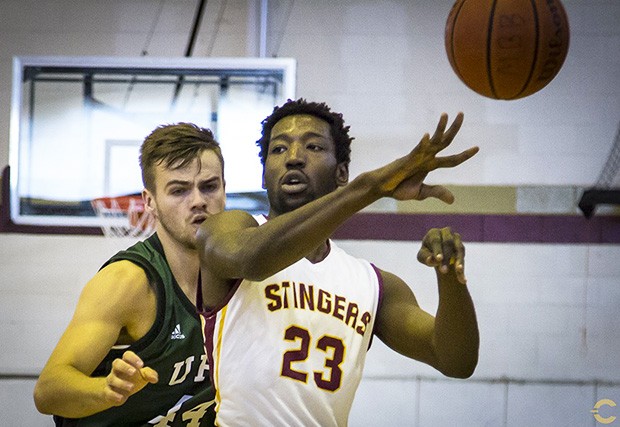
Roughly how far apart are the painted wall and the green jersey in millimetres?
3470

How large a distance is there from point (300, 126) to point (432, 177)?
4.16 metres

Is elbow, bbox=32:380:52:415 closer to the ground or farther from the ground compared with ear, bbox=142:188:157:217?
closer to the ground

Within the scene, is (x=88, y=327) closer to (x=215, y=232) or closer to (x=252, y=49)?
(x=215, y=232)

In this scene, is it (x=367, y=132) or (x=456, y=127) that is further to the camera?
(x=367, y=132)

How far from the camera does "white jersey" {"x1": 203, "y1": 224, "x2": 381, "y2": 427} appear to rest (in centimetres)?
264

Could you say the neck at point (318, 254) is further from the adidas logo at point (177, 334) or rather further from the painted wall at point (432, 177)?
the painted wall at point (432, 177)

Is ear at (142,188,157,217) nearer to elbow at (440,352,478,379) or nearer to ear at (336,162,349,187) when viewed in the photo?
ear at (336,162,349,187)

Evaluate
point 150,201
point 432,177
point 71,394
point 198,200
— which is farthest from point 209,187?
point 432,177

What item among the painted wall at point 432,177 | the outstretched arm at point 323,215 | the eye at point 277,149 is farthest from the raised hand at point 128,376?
the painted wall at point 432,177

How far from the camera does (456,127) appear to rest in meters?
2.23

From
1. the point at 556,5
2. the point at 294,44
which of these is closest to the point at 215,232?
the point at 556,5

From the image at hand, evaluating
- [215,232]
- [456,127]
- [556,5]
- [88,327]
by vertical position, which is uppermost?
[556,5]

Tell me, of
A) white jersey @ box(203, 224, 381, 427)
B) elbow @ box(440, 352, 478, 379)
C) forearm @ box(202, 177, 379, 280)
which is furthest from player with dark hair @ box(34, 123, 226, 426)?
elbow @ box(440, 352, 478, 379)

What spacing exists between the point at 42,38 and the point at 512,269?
3826 mm
